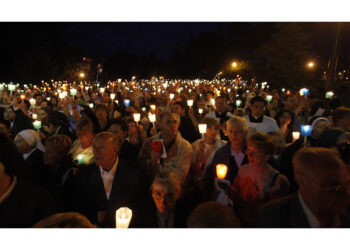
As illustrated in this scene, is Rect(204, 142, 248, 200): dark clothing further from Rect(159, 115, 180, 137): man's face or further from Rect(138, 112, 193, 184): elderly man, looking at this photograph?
Rect(159, 115, 180, 137): man's face

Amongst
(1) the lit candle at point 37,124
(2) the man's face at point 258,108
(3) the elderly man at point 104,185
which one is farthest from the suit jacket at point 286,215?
(1) the lit candle at point 37,124

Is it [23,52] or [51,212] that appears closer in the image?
[51,212]

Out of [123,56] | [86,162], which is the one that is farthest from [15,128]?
[123,56]

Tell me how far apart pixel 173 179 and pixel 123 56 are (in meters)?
91.3

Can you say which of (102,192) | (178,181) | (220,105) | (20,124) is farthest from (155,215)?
(20,124)

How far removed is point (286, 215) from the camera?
192 centimetres

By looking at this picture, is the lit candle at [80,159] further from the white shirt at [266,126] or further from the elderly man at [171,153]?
the white shirt at [266,126]

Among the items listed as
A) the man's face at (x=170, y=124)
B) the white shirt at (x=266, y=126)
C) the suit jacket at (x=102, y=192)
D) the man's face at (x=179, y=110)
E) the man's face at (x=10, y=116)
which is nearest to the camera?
the suit jacket at (x=102, y=192)

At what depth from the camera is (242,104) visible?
10070 millimetres

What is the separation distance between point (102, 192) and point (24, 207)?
2.56 ft

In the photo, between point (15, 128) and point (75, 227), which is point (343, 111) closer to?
point (75, 227)

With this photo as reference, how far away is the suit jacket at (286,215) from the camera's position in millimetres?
1908

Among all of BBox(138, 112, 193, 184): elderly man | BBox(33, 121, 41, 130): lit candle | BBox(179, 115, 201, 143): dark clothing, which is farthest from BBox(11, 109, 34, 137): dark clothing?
BBox(138, 112, 193, 184): elderly man

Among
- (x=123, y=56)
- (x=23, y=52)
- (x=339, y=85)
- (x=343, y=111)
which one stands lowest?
(x=343, y=111)
